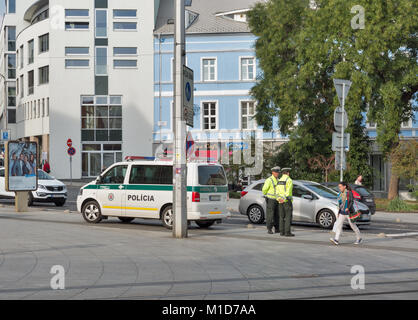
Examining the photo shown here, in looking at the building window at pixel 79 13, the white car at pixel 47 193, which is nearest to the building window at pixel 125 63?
the building window at pixel 79 13

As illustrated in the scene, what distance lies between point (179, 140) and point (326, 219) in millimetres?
6600

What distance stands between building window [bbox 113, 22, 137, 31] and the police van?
131 feet

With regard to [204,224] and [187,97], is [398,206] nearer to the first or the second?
[204,224]

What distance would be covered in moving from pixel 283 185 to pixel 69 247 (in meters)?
6.17

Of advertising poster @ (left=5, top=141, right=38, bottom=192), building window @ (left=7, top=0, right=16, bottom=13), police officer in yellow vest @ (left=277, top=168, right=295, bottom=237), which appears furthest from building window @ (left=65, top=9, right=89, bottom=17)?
police officer in yellow vest @ (left=277, top=168, right=295, bottom=237)

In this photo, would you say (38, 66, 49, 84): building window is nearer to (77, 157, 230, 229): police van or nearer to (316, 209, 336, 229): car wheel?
(77, 157, 230, 229): police van

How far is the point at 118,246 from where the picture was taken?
1416 cm

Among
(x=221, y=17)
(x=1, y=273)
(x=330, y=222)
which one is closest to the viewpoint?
(x=1, y=273)

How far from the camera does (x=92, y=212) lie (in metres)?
19.9

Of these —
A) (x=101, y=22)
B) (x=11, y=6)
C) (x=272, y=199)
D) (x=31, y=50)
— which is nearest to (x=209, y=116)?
(x=101, y=22)
